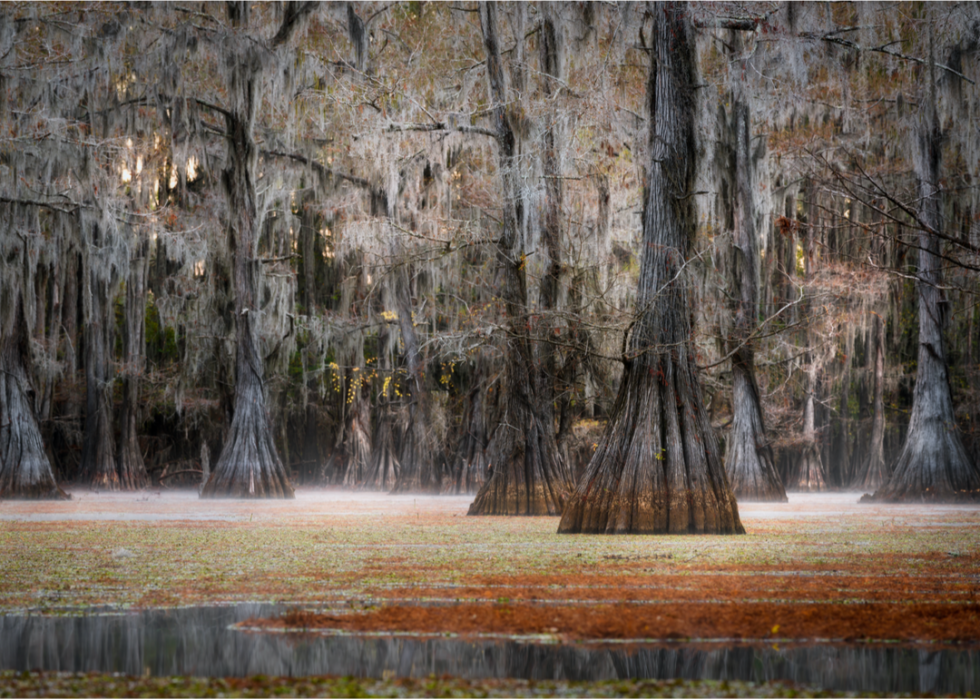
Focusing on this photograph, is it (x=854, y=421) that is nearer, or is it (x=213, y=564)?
(x=213, y=564)

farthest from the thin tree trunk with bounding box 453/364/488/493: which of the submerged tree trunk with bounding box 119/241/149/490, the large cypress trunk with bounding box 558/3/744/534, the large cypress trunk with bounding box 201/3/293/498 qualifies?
the large cypress trunk with bounding box 558/3/744/534

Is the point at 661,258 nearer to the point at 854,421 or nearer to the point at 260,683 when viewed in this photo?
the point at 260,683

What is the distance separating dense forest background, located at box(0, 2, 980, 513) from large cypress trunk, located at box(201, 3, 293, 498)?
2.0 inches

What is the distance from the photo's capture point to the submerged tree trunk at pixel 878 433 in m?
20.2

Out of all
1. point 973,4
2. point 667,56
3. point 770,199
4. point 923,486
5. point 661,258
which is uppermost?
point 973,4

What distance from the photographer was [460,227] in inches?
518

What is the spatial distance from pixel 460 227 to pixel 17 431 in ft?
25.6

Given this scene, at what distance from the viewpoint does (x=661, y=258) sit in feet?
27.6

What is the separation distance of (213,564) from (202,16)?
1247 centimetres

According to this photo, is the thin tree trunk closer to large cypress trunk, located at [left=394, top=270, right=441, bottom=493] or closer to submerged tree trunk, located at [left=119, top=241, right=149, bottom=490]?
large cypress trunk, located at [left=394, top=270, right=441, bottom=493]

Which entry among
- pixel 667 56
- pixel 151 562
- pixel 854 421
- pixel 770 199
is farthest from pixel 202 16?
pixel 854 421

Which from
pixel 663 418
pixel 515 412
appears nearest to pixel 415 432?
pixel 515 412

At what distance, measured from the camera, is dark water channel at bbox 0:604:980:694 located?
8.72 ft

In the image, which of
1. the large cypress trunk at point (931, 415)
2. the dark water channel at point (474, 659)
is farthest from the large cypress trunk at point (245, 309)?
the dark water channel at point (474, 659)
